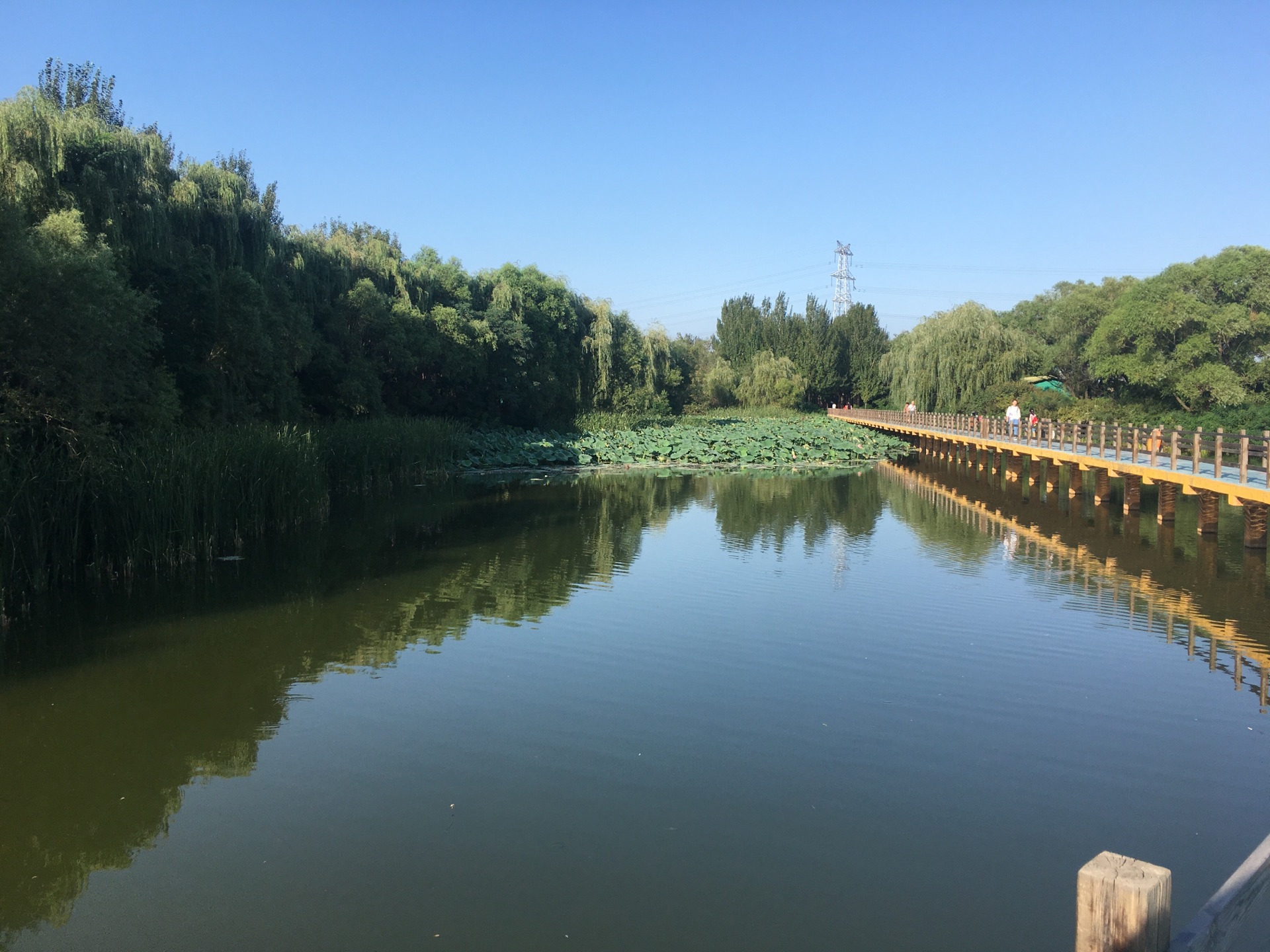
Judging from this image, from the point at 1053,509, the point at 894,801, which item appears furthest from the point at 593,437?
the point at 894,801

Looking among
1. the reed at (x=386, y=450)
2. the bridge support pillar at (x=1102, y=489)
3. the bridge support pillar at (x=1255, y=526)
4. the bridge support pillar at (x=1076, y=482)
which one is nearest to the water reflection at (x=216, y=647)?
the reed at (x=386, y=450)

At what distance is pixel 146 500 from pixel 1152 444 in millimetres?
16324

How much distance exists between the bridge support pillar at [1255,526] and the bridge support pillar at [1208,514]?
1252 millimetres

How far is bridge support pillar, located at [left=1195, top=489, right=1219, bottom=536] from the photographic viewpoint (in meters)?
15.4

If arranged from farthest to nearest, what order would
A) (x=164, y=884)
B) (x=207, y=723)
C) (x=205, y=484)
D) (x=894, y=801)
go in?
(x=205, y=484) → (x=207, y=723) → (x=894, y=801) → (x=164, y=884)

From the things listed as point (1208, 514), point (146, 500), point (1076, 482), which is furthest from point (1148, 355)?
point (146, 500)

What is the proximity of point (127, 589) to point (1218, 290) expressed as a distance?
35623 mm

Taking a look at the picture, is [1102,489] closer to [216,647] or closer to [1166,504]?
[1166,504]

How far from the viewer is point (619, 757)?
6.15m

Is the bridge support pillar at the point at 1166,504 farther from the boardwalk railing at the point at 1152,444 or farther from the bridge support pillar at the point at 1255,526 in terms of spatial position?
the bridge support pillar at the point at 1255,526

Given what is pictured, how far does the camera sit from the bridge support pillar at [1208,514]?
608 inches

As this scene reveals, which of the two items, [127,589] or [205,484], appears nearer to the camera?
[127,589]

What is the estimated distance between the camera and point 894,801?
5.46 meters

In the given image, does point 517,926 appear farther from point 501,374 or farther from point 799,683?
point 501,374
